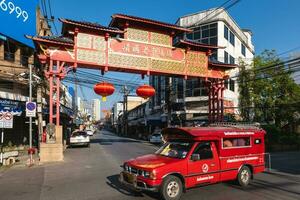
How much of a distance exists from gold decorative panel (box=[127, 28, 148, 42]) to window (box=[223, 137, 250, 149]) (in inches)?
446

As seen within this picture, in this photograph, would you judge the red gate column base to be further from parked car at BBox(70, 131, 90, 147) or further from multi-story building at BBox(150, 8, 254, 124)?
multi-story building at BBox(150, 8, 254, 124)

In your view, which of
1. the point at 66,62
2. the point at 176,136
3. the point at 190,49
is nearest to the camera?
the point at 176,136

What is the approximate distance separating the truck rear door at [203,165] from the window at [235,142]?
60 cm

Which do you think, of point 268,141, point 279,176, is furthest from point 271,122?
point 279,176

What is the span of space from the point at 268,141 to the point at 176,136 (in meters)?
18.3

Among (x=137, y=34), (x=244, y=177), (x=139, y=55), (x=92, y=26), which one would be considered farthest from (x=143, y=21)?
(x=244, y=177)

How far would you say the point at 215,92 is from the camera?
24.7 metres

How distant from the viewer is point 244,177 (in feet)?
35.1

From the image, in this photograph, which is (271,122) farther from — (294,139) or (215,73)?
(215,73)

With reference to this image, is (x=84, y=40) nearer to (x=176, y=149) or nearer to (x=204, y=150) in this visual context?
(x=176, y=149)

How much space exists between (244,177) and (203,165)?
2.20 metres

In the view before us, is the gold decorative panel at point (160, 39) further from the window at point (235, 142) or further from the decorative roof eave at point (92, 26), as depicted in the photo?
the window at point (235, 142)

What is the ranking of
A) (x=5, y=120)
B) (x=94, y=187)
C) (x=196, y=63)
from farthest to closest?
1. (x=196, y=63)
2. (x=5, y=120)
3. (x=94, y=187)

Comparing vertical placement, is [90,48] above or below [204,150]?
above
